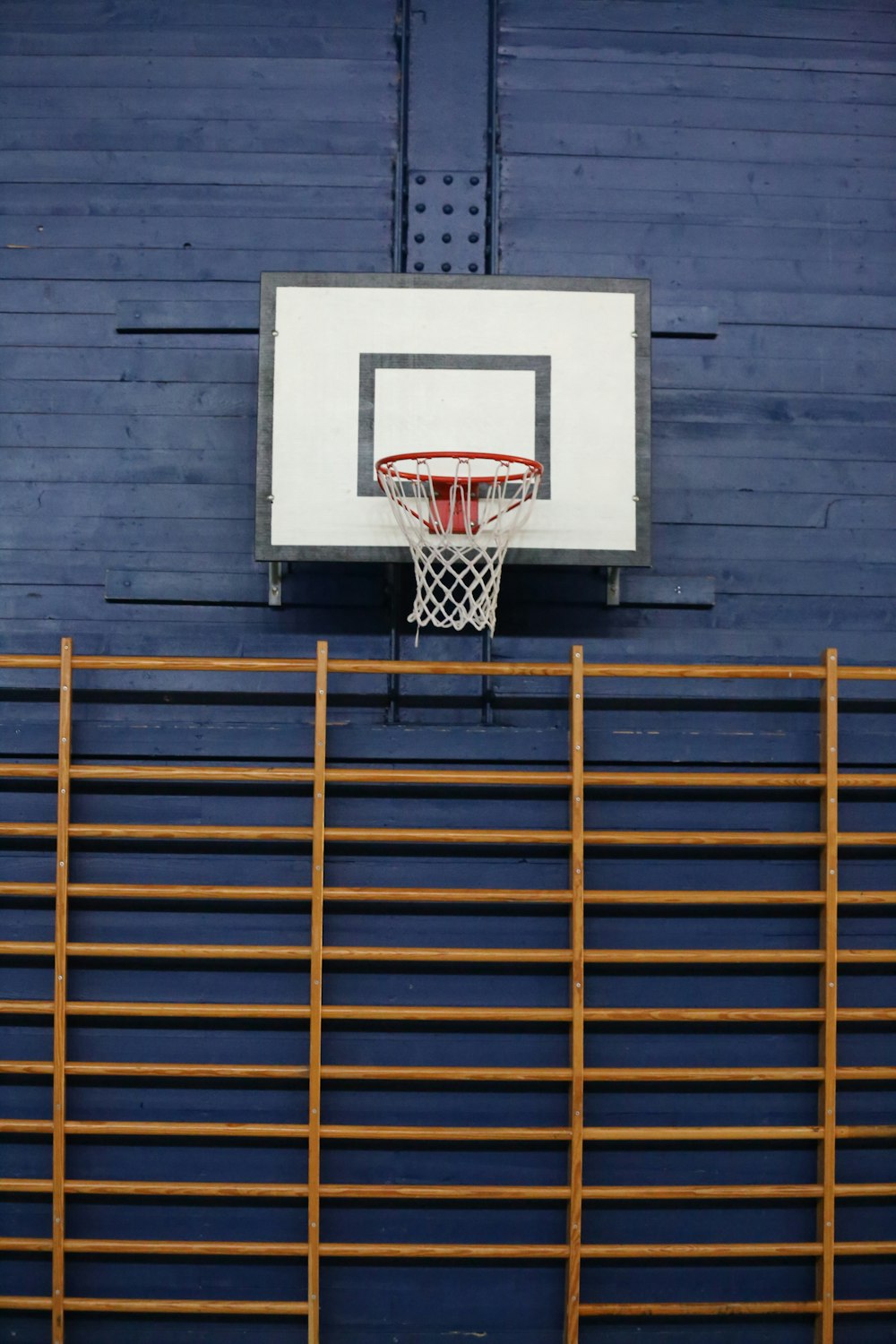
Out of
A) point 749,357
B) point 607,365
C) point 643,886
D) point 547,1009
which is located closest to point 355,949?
point 547,1009

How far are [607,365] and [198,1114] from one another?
2.81m

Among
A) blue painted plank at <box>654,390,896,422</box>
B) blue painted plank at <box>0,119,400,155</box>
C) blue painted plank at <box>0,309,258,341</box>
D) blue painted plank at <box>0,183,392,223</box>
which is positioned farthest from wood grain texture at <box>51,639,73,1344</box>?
blue painted plank at <box>654,390,896,422</box>

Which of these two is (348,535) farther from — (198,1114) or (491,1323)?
(491,1323)

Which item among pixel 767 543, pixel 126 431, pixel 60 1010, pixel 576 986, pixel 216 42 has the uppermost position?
pixel 216 42

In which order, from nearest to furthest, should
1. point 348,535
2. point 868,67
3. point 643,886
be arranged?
point 348,535
point 643,886
point 868,67

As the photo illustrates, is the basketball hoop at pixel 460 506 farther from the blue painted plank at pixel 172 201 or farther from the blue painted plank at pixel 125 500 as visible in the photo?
the blue painted plank at pixel 172 201

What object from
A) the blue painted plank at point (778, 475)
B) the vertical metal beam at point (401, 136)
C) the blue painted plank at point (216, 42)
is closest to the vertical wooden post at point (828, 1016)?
the blue painted plank at point (778, 475)

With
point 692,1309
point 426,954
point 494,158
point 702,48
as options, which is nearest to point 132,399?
point 494,158

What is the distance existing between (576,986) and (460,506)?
5.25 ft

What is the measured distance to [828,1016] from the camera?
3.62 metres

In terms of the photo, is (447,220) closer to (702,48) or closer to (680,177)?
(680,177)

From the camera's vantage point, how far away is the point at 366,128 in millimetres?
3936

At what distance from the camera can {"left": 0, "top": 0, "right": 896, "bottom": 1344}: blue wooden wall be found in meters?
3.66

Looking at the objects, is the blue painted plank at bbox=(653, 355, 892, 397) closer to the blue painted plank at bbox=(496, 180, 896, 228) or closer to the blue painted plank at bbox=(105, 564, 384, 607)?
the blue painted plank at bbox=(496, 180, 896, 228)
